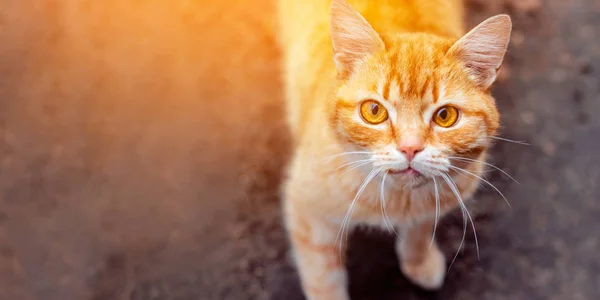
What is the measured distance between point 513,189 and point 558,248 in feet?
0.63

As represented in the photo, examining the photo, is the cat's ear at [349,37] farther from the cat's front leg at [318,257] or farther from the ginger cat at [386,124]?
the cat's front leg at [318,257]

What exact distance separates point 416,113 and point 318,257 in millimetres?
450

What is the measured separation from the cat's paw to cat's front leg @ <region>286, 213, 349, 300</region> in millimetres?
198

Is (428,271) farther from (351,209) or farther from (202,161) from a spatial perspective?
(202,161)

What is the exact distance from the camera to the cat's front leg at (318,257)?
130cm

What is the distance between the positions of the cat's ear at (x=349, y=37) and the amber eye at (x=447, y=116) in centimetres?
16

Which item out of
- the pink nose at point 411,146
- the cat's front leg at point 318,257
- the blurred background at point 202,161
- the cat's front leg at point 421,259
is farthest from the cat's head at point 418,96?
the blurred background at point 202,161

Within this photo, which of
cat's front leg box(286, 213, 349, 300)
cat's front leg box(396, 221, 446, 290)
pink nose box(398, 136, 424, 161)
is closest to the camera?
pink nose box(398, 136, 424, 161)

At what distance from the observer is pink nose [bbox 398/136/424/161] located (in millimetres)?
985

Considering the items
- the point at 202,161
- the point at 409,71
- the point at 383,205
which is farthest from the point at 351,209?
the point at 202,161

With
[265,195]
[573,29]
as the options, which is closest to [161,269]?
[265,195]

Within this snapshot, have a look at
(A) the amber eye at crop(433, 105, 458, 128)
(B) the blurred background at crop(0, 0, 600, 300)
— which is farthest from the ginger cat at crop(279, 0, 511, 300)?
(B) the blurred background at crop(0, 0, 600, 300)

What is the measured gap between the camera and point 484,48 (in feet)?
3.40

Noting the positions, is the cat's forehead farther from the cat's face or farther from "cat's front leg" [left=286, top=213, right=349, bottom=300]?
"cat's front leg" [left=286, top=213, right=349, bottom=300]
